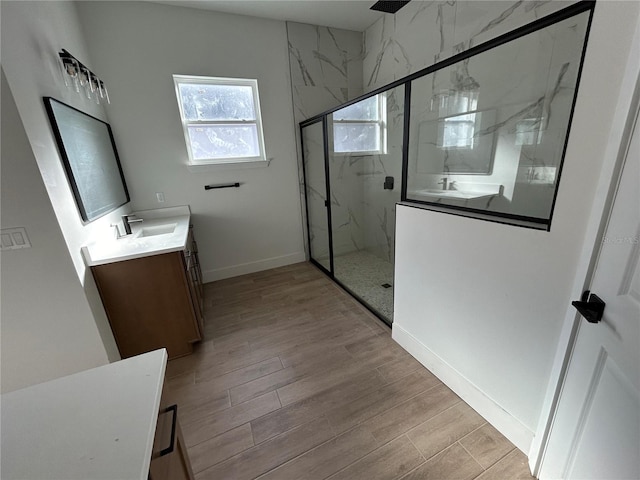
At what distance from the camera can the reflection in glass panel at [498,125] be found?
1653mm

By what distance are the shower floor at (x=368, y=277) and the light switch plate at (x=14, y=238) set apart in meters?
2.49

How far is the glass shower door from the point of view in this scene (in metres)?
3.30

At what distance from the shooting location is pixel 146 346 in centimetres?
205

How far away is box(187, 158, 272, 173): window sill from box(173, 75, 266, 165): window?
48mm

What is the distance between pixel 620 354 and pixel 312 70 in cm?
364

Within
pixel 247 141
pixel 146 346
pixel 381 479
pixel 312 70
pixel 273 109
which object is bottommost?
pixel 381 479

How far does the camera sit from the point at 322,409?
162 centimetres

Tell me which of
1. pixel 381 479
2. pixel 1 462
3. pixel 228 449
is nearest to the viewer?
pixel 1 462

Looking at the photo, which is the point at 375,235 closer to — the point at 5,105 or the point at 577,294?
the point at 577,294

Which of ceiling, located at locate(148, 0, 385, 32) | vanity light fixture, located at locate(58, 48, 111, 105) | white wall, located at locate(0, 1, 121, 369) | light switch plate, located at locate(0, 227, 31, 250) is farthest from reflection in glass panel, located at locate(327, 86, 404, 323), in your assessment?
light switch plate, located at locate(0, 227, 31, 250)

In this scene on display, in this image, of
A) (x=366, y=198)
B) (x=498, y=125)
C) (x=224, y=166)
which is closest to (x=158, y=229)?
(x=224, y=166)

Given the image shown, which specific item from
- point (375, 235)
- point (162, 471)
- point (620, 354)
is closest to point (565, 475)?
point (620, 354)

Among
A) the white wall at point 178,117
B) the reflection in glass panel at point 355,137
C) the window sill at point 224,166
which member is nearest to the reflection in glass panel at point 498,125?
the reflection in glass panel at point 355,137

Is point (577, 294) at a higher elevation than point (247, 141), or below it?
below
